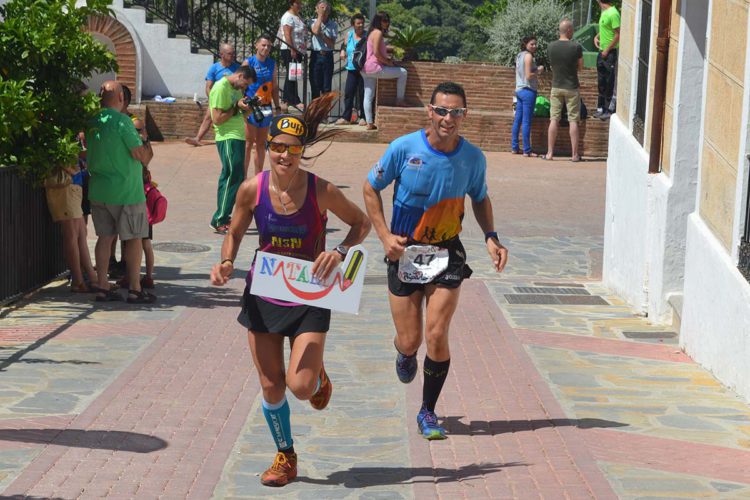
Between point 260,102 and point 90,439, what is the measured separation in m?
8.40

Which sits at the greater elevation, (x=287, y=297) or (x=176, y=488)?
(x=287, y=297)

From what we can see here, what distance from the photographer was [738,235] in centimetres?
881

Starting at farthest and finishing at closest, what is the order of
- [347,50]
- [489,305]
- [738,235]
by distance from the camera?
[347,50] → [489,305] → [738,235]

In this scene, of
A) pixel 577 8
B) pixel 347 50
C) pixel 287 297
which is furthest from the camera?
pixel 577 8

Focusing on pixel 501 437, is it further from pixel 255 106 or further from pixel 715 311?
pixel 255 106

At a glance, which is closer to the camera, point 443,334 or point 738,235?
point 443,334

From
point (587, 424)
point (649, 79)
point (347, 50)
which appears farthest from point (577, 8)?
point (587, 424)

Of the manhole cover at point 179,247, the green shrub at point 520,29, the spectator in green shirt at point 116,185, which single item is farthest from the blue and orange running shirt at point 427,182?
the green shrub at point 520,29

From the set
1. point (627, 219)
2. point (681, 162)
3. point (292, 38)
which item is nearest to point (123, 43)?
point (292, 38)

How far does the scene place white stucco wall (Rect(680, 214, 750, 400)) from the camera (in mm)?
8516

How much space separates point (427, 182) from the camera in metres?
7.41

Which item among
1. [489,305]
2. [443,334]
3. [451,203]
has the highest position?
[451,203]

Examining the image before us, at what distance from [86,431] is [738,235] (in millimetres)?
4460

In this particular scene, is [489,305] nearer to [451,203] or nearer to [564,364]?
[564,364]
